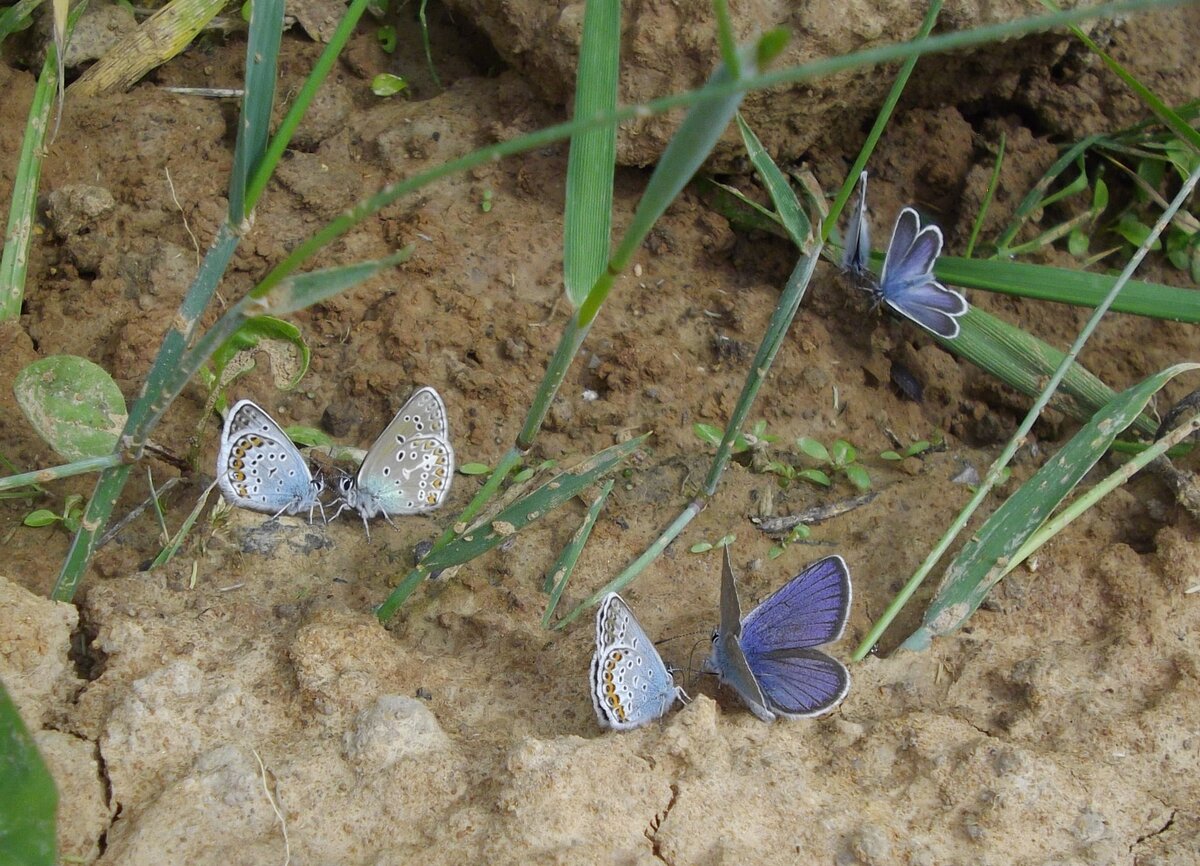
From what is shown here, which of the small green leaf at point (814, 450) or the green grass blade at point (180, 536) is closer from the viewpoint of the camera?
the green grass blade at point (180, 536)

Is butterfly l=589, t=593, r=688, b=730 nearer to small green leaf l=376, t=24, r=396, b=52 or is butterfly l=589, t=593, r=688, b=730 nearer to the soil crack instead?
the soil crack

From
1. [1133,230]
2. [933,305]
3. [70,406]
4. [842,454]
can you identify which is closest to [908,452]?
[842,454]

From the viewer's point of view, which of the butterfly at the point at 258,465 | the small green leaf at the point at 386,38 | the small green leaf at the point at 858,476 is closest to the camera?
the butterfly at the point at 258,465

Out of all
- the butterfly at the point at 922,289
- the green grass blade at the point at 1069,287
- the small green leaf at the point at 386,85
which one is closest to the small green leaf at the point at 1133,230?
the green grass blade at the point at 1069,287

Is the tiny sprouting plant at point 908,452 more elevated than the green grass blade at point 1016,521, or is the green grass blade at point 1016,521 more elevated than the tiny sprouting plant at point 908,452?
the green grass blade at point 1016,521

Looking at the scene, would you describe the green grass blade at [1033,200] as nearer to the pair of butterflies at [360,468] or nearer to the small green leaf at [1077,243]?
the small green leaf at [1077,243]

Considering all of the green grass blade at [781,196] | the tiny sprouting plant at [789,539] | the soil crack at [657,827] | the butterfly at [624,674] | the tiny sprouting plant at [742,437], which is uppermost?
the green grass blade at [781,196]

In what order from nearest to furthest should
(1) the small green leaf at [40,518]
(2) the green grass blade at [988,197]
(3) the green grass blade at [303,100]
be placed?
(3) the green grass blade at [303,100], (1) the small green leaf at [40,518], (2) the green grass blade at [988,197]
